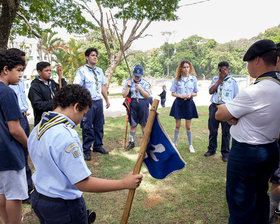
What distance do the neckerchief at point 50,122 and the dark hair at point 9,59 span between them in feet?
3.23

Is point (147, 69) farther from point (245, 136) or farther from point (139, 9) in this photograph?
point (245, 136)

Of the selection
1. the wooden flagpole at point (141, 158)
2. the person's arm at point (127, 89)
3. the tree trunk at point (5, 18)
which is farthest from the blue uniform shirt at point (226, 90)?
the tree trunk at point (5, 18)

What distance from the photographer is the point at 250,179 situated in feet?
6.44

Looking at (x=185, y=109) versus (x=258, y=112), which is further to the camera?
(x=185, y=109)

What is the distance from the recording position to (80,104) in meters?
1.49

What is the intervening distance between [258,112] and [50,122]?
64.1 inches

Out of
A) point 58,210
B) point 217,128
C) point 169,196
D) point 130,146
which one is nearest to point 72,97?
point 58,210

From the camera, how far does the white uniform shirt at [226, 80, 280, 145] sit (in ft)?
5.90

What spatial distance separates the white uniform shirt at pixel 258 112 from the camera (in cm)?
180

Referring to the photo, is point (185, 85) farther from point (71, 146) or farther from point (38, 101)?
point (71, 146)

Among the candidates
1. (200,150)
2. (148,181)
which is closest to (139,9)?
(200,150)

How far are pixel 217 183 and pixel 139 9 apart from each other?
27.1 feet

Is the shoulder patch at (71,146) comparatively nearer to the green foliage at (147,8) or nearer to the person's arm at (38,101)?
the person's arm at (38,101)

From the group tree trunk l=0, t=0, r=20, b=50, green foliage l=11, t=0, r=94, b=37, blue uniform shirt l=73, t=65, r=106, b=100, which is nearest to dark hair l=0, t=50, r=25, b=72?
blue uniform shirt l=73, t=65, r=106, b=100
